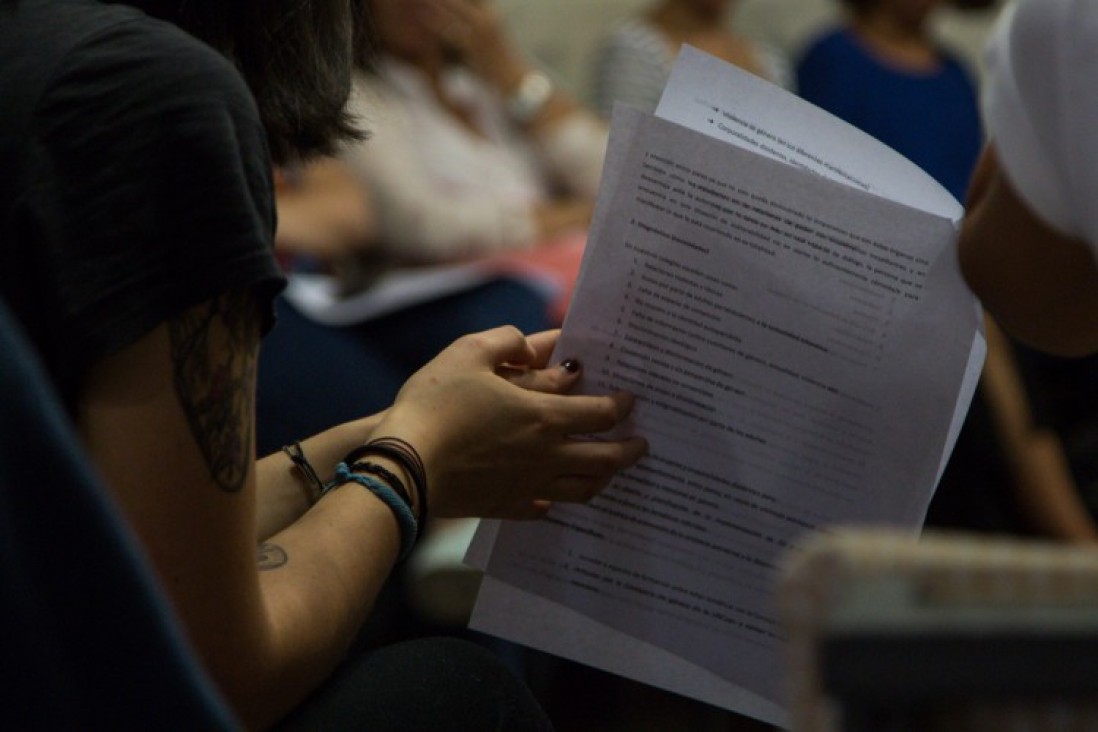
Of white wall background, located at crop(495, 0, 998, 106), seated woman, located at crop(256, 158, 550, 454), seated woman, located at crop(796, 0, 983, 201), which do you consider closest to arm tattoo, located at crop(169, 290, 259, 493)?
seated woman, located at crop(256, 158, 550, 454)

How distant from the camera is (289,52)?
0.97 metres

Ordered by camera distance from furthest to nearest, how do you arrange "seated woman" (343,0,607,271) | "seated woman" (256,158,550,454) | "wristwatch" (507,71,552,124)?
"wristwatch" (507,71,552,124), "seated woman" (343,0,607,271), "seated woman" (256,158,550,454)

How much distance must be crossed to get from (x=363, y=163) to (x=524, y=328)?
42 centimetres

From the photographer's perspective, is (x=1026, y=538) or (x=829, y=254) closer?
(x=829, y=254)

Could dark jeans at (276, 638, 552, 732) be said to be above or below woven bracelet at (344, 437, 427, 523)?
below

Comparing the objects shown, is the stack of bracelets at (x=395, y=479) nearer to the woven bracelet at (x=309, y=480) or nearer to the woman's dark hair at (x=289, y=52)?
the woven bracelet at (x=309, y=480)

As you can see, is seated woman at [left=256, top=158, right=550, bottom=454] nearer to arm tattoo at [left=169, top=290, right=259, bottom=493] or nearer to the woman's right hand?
the woman's right hand

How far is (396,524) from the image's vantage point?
905mm

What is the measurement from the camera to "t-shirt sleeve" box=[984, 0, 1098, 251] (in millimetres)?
726

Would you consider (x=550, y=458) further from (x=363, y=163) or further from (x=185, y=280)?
(x=363, y=163)

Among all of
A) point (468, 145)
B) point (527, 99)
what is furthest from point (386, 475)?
point (527, 99)

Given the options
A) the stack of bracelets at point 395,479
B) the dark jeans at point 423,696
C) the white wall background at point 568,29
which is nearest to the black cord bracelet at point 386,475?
the stack of bracelets at point 395,479

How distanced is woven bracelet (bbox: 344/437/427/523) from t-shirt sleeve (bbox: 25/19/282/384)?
0.20 metres

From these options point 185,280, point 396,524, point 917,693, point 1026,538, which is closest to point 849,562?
point 917,693
